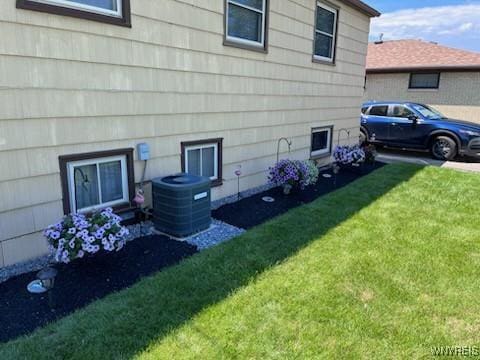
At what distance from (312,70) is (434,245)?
4.35 m

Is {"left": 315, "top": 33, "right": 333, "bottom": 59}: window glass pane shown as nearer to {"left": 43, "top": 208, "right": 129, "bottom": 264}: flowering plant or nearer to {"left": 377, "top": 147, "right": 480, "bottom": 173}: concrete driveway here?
{"left": 377, "top": 147, "right": 480, "bottom": 173}: concrete driveway

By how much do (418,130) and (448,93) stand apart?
693 cm

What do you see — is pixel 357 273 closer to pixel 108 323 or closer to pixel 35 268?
pixel 108 323

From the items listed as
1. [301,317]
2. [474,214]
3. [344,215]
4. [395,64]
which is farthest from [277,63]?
[395,64]

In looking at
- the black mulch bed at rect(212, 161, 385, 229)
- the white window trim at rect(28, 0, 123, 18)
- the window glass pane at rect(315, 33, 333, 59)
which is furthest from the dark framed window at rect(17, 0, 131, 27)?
the window glass pane at rect(315, 33, 333, 59)

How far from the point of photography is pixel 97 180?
12.1 ft

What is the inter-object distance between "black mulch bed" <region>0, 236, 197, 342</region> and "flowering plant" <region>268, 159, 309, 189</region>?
2312 millimetres

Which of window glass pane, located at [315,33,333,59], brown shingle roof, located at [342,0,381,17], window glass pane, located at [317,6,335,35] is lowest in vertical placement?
window glass pane, located at [315,33,333,59]

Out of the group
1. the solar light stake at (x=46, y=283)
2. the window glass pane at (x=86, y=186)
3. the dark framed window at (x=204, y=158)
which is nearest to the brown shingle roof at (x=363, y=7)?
the dark framed window at (x=204, y=158)

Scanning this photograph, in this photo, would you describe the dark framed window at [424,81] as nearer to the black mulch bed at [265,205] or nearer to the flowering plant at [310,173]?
the black mulch bed at [265,205]

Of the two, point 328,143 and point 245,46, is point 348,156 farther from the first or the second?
point 245,46

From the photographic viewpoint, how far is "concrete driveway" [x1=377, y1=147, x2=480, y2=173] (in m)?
8.81

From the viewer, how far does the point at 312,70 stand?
6.91 m

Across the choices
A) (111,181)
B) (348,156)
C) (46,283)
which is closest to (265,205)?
(111,181)
